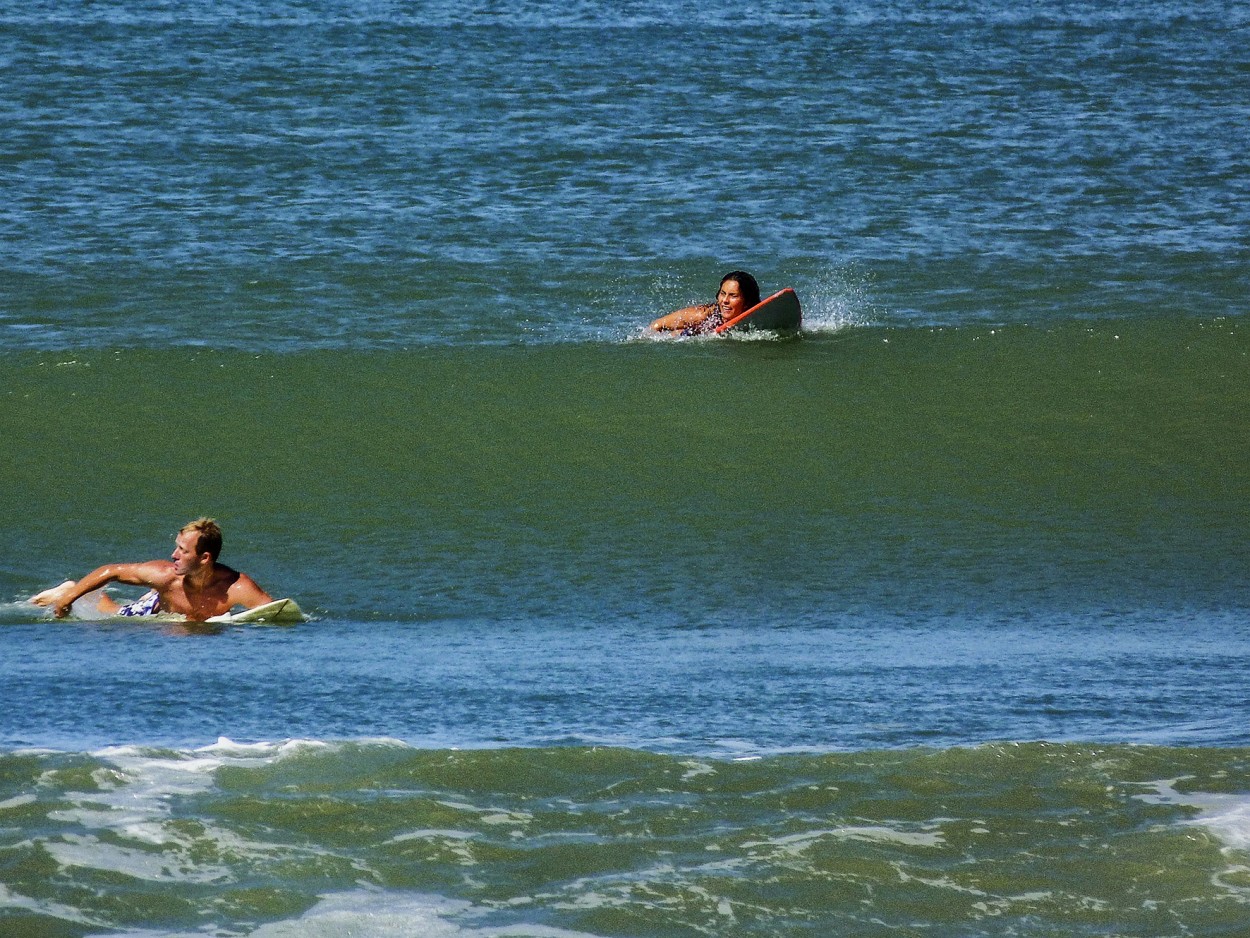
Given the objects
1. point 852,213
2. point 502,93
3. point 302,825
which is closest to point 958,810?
point 302,825

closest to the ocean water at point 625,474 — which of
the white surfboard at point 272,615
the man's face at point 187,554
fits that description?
the white surfboard at point 272,615

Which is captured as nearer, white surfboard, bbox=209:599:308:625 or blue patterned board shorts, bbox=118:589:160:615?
white surfboard, bbox=209:599:308:625

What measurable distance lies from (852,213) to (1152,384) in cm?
558

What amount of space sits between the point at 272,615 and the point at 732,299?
7.14m

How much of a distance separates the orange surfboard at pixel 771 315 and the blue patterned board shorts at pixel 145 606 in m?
6.84

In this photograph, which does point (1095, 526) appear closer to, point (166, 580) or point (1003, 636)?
point (1003, 636)

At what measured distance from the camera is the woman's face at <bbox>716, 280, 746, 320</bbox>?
587 inches

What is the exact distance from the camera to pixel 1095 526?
1080 cm

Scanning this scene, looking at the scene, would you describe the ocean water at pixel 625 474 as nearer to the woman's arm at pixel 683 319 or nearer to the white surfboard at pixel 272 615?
the white surfboard at pixel 272 615

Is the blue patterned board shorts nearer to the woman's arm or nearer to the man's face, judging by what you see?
the man's face

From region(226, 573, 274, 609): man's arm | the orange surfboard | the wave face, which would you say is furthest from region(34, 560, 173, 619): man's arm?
the orange surfboard

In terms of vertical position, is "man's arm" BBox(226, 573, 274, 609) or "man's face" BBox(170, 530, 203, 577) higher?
"man's face" BBox(170, 530, 203, 577)

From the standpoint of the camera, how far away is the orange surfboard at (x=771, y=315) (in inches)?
583

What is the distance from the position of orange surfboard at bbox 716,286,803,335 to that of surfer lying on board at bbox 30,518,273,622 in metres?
6.69
